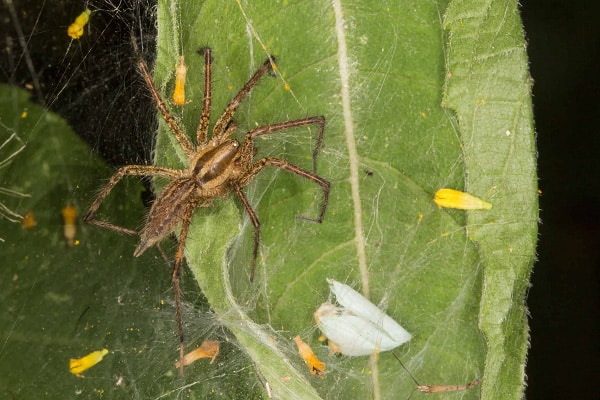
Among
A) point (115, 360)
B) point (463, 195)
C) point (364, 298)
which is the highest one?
point (463, 195)

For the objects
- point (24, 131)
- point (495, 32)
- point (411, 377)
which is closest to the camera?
point (495, 32)

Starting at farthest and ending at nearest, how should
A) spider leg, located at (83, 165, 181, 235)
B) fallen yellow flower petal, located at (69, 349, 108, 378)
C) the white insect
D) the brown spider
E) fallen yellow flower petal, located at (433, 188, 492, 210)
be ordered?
fallen yellow flower petal, located at (69, 349, 108, 378) → spider leg, located at (83, 165, 181, 235) → the brown spider → the white insect → fallen yellow flower petal, located at (433, 188, 492, 210)

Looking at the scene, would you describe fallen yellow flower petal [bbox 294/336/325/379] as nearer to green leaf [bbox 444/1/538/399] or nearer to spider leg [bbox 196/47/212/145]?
green leaf [bbox 444/1/538/399]

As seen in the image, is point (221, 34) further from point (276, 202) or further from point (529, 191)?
point (529, 191)

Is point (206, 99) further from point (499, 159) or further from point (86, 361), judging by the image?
point (86, 361)

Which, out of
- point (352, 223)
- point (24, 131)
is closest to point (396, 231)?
point (352, 223)

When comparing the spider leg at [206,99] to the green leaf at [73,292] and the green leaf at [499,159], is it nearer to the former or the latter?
the green leaf at [73,292]

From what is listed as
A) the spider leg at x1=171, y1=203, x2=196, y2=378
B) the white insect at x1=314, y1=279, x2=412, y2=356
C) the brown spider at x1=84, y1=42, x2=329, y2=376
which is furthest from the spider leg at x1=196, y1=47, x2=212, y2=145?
the white insect at x1=314, y1=279, x2=412, y2=356
